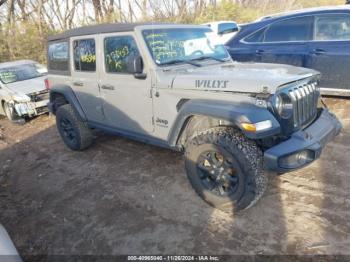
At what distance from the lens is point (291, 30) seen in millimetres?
5289

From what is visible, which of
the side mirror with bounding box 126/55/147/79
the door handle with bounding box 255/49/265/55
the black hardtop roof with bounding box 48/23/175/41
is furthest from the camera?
the door handle with bounding box 255/49/265/55

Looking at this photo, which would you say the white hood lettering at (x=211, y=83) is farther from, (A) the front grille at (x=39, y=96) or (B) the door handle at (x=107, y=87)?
(A) the front grille at (x=39, y=96)

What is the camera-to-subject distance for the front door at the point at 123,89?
3.47 metres

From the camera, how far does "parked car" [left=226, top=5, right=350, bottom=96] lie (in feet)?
15.7

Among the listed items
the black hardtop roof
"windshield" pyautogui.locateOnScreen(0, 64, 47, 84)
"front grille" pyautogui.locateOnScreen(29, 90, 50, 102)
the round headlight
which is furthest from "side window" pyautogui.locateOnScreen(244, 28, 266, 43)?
"windshield" pyautogui.locateOnScreen(0, 64, 47, 84)

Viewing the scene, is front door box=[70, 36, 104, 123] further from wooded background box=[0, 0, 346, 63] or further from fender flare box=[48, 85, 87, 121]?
wooded background box=[0, 0, 346, 63]

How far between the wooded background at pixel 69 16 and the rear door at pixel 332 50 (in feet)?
31.9

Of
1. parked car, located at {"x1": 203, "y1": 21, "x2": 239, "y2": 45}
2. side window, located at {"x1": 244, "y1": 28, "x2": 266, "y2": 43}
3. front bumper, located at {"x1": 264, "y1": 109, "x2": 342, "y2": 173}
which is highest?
parked car, located at {"x1": 203, "y1": 21, "x2": 239, "y2": 45}

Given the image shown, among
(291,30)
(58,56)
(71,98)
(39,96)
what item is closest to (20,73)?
(39,96)

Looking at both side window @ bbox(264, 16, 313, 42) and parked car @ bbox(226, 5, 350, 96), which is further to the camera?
side window @ bbox(264, 16, 313, 42)

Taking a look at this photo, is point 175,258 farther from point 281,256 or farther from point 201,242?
point 281,256

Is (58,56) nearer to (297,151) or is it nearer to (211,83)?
(211,83)

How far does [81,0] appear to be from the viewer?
14094 mm

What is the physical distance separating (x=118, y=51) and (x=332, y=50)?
11.5 ft
